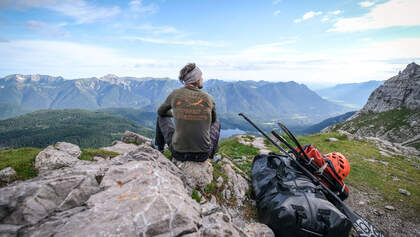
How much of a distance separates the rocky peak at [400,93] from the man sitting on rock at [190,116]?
113 meters

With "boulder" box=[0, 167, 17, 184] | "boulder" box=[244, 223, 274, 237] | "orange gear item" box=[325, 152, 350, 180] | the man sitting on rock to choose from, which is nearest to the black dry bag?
"boulder" box=[244, 223, 274, 237]

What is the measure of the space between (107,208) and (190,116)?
355cm

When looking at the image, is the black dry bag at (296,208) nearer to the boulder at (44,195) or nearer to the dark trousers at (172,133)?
the dark trousers at (172,133)

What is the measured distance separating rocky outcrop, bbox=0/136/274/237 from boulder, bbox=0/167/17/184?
2.44 metres

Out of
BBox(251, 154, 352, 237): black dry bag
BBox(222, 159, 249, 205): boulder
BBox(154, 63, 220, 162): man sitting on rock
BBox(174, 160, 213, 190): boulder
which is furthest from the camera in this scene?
BBox(222, 159, 249, 205): boulder

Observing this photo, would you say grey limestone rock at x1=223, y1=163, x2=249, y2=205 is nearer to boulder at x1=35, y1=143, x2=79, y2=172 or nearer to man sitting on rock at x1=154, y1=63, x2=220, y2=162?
man sitting on rock at x1=154, y1=63, x2=220, y2=162

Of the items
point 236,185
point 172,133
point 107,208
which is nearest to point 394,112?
point 236,185

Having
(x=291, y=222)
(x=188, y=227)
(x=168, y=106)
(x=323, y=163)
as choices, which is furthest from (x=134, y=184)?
(x=323, y=163)

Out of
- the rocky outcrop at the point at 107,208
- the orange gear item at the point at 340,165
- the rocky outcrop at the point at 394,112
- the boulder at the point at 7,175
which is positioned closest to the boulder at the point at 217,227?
the rocky outcrop at the point at 107,208

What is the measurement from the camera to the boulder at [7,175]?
6059 millimetres

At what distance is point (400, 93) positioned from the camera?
9088cm

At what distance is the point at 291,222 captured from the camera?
5.17 meters

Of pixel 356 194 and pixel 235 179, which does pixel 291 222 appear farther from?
pixel 356 194

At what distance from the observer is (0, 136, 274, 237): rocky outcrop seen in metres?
3.49
